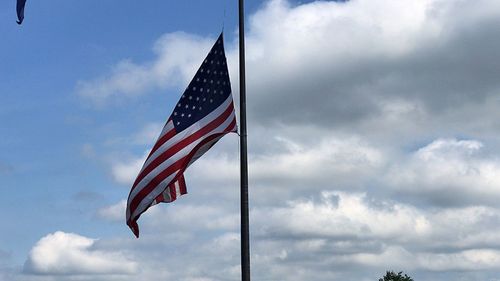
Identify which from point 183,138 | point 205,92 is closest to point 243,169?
point 183,138

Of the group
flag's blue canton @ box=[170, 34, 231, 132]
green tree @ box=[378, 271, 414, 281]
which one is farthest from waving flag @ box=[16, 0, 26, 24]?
green tree @ box=[378, 271, 414, 281]

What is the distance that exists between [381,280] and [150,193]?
107 metres

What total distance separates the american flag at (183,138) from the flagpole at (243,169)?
48 cm

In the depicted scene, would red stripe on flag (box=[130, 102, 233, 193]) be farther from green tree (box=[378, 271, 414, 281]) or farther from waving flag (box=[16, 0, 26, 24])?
green tree (box=[378, 271, 414, 281])

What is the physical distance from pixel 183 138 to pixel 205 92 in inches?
51.9

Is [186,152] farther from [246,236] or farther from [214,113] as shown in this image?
[246,236]

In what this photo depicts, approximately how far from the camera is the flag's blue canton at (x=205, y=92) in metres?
19.3

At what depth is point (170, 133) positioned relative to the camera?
19297mm

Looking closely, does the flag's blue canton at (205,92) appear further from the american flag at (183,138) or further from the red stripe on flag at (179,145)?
the red stripe on flag at (179,145)

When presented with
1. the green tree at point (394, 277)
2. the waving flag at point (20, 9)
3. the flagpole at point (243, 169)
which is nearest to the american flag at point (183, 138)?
the flagpole at point (243, 169)

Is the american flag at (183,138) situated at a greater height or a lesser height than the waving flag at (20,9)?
lesser

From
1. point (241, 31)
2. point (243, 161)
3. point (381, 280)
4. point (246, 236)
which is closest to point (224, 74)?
point (241, 31)

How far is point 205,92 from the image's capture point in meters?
19.7

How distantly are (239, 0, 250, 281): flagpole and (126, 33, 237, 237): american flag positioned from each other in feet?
1.59
